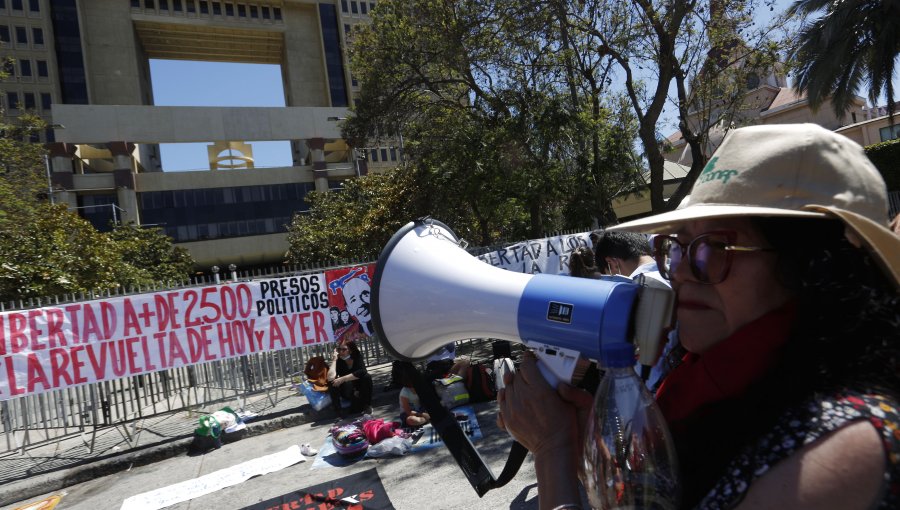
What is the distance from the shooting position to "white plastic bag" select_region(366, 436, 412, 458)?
472 cm

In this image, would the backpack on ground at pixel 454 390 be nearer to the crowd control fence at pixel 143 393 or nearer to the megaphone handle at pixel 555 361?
the crowd control fence at pixel 143 393

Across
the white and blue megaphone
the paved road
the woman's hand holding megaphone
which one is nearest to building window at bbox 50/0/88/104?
the paved road

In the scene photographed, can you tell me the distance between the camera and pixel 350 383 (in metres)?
6.28

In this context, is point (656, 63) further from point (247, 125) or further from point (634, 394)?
point (247, 125)

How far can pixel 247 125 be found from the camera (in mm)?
41719

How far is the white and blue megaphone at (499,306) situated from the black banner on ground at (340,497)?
2.86 metres

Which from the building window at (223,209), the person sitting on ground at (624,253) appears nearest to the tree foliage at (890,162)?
the person sitting on ground at (624,253)

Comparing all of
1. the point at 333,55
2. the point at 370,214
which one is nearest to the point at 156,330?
the point at 370,214

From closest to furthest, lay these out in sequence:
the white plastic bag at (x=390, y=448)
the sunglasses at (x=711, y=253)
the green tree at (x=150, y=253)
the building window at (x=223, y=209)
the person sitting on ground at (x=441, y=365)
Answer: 1. the sunglasses at (x=711, y=253)
2. the white plastic bag at (x=390, y=448)
3. the person sitting on ground at (x=441, y=365)
4. the green tree at (x=150, y=253)
5. the building window at (x=223, y=209)

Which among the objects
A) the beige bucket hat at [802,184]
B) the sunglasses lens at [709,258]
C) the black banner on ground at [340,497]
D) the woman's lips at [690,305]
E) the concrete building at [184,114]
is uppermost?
the concrete building at [184,114]

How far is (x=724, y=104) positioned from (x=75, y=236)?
14.8m

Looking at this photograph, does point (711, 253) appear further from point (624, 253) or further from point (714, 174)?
point (624, 253)

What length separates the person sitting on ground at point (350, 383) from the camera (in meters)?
6.25

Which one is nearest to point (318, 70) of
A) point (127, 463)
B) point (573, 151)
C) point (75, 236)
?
point (75, 236)
